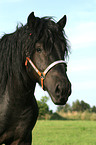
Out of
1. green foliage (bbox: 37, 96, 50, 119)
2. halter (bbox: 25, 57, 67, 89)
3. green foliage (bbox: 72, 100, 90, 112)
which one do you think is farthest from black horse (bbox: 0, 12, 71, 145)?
green foliage (bbox: 72, 100, 90, 112)

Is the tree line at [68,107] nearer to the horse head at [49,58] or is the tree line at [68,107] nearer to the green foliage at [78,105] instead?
the green foliage at [78,105]

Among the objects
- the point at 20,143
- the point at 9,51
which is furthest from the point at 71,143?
the point at 9,51

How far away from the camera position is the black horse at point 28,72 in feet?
10.5

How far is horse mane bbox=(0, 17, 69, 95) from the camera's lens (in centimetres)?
344

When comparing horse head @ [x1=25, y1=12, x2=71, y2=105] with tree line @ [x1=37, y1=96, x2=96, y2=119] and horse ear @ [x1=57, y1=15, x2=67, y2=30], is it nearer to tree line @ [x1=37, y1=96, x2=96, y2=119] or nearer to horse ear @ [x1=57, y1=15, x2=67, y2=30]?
horse ear @ [x1=57, y1=15, x2=67, y2=30]

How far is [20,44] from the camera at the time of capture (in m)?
3.73

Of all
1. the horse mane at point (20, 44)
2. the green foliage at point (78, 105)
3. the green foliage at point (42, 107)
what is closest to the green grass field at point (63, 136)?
the horse mane at point (20, 44)

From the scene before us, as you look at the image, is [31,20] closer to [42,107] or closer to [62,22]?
[62,22]

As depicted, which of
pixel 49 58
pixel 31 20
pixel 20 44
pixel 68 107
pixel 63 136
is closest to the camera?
pixel 49 58

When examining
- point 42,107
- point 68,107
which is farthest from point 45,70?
point 68,107

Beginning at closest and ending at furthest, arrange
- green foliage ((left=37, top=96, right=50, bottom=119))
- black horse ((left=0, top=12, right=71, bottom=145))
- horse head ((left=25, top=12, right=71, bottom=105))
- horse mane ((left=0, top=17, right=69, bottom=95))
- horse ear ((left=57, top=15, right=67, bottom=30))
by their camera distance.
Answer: horse head ((left=25, top=12, right=71, bottom=105))
black horse ((left=0, top=12, right=71, bottom=145))
horse mane ((left=0, top=17, right=69, bottom=95))
horse ear ((left=57, top=15, right=67, bottom=30))
green foliage ((left=37, top=96, right=50, bottom=119))

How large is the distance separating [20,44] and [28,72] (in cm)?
47

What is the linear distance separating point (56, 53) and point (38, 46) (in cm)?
28

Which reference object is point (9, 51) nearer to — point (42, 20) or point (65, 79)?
point (42, 20)
